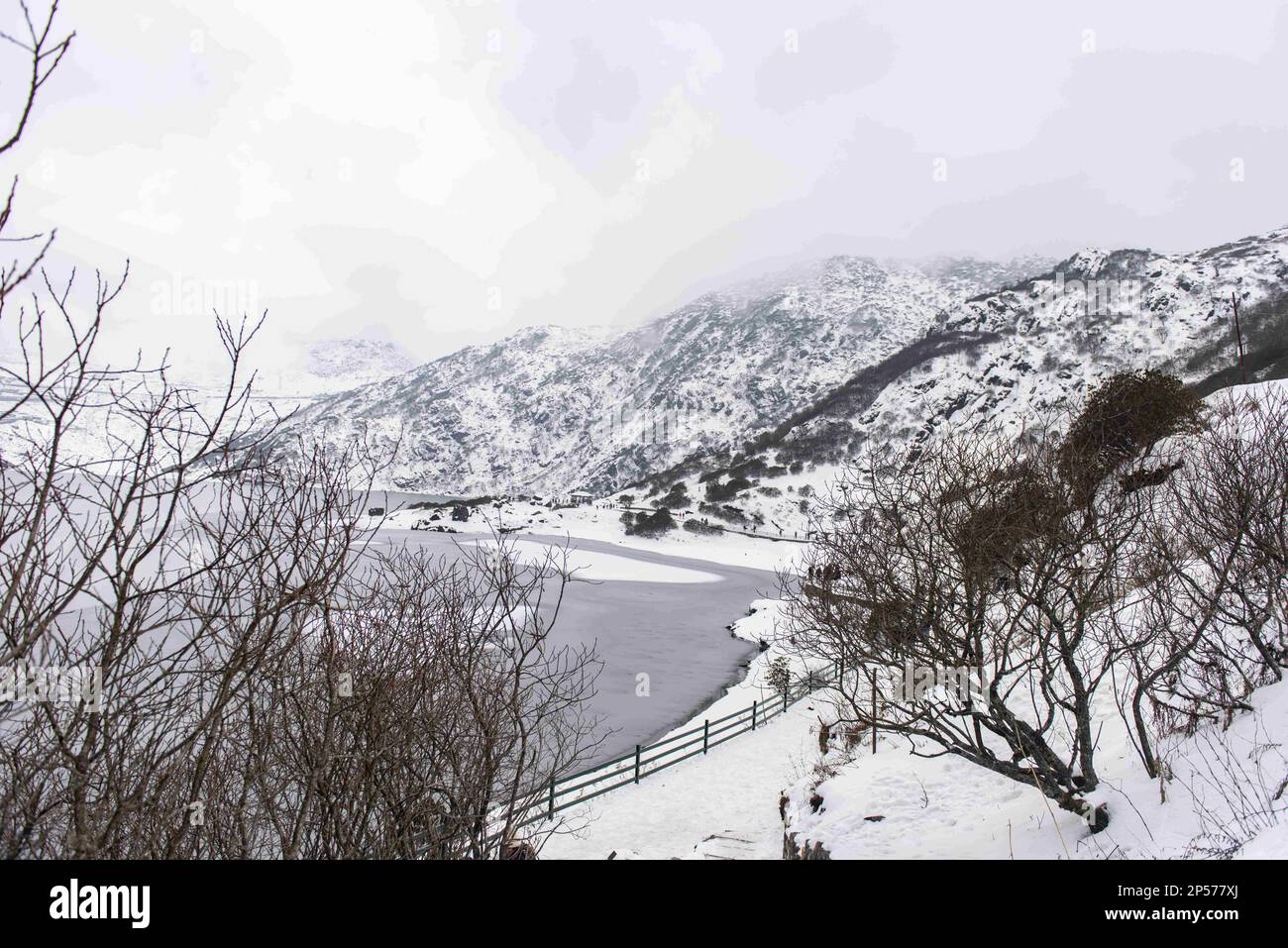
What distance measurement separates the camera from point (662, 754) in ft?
50.0

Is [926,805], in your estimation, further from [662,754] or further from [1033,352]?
[1033,352]

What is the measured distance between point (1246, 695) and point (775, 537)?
73.6m

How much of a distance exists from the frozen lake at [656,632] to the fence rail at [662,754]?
179cm

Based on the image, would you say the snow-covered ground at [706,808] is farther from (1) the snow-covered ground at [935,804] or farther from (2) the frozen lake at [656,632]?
(2) the frozen lake at [656,632]

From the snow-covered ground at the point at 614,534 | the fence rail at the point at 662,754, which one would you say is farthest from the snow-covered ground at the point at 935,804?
the snow-covered ground at the point at 614,534

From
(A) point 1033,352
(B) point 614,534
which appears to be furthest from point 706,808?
(A) point 1033,352

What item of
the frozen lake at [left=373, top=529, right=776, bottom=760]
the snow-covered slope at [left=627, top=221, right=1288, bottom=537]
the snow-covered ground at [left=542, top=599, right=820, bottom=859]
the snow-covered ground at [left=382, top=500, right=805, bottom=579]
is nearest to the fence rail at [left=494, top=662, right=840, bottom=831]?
the snow-covered ground at [left=542, top=599, right=820, bottom=859]

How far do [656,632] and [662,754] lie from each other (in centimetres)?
2344

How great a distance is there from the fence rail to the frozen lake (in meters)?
1.79

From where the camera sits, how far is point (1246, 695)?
294 inches

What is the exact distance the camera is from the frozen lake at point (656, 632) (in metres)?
24.0
